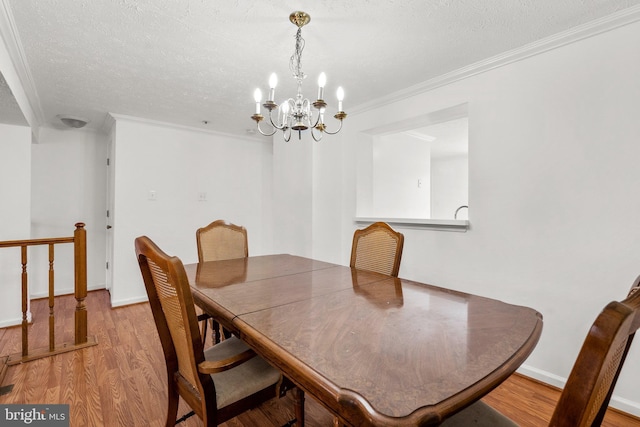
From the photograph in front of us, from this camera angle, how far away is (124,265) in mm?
3363

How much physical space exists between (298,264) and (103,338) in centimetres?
190

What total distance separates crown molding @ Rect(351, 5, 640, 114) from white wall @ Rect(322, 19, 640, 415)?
0.04 metres

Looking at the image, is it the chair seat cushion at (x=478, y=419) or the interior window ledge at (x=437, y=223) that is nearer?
the chair seat cushion at (x=478, y=419)

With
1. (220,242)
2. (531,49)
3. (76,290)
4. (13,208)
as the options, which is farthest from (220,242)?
(531,49)

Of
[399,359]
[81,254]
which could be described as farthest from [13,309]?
[399,359]

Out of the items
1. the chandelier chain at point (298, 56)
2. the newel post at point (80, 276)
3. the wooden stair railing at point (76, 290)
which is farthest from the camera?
the newel post at point (80, 276)

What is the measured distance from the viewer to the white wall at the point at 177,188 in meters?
3.35

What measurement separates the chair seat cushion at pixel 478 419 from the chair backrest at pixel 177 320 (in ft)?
2.64

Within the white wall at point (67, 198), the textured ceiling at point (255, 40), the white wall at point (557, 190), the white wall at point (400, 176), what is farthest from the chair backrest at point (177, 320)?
the white wall at point (67, 198)

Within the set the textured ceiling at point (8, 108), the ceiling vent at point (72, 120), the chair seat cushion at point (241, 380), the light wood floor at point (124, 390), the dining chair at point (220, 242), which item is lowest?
the light wood floor at point (124, 390)

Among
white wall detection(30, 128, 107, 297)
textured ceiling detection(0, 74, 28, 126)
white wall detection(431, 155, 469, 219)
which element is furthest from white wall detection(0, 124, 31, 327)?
white wall detection(431, 155, 469, 219)

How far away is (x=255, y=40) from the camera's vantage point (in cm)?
185

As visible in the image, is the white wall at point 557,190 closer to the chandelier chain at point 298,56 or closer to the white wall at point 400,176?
the white wall at point 400,176

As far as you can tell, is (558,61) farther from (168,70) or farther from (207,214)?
(207,214)
